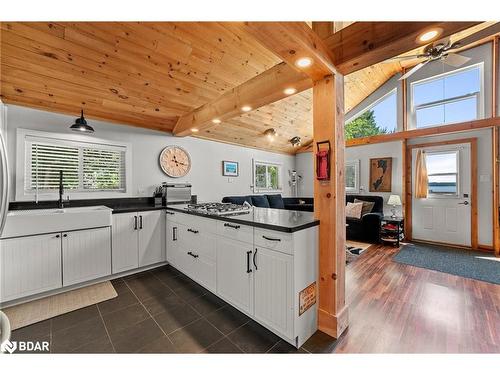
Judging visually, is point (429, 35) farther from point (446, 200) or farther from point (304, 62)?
point (446, 200)

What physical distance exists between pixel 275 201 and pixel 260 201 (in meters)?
0.66

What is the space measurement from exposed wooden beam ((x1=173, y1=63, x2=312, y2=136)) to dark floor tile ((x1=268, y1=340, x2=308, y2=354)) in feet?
7.36

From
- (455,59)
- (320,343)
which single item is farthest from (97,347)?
(455,59)

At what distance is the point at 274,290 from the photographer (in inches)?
65.4

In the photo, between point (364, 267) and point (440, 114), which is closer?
point (364, 267)

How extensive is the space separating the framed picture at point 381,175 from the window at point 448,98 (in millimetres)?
989

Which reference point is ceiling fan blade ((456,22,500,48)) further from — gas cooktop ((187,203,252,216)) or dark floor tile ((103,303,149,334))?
dark floor tile ((103,303,149,334))

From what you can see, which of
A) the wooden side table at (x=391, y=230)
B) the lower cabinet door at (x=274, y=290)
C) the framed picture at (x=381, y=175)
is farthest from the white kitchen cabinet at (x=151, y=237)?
the framed picture at (x=381, y=175)

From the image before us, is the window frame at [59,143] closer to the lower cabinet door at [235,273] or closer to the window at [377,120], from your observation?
the lower cabinet door at [235,273]

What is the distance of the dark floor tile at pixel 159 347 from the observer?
5.18ft

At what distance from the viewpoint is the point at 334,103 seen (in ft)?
5.77
